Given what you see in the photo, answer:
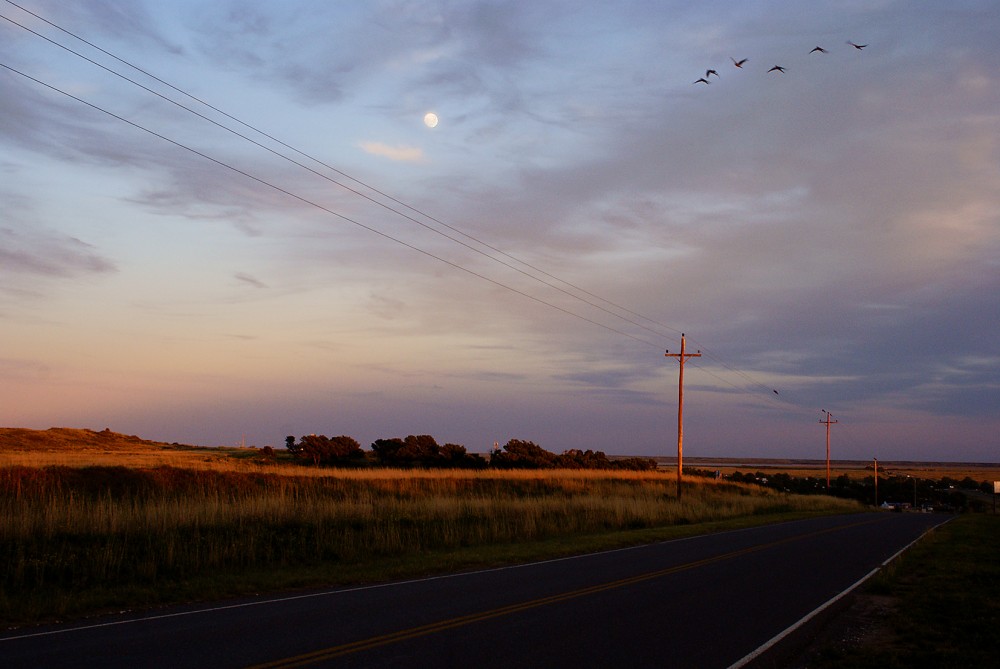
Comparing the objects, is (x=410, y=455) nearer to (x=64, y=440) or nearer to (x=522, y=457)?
(x=522, y=457)

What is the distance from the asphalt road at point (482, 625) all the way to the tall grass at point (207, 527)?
282 centimetres

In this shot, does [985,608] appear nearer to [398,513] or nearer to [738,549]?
[738,549]

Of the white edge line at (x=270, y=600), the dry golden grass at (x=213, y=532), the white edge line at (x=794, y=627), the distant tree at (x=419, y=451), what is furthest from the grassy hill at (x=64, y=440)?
the white edge line at (x=794, y=627)

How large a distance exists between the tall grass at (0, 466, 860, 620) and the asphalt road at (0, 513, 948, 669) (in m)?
2.82

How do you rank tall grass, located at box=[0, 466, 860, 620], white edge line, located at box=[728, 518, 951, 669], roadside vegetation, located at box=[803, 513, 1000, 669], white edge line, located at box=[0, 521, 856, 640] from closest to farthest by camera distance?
white edge line, located at box=[728, 518, 951, 669] < roadside vegetation, located at box=[803, 513, 1000, 669] < white edge line, located at box=[0, 521, 856, 640] < tall grass, located at box=[0, 466, 860, 620]

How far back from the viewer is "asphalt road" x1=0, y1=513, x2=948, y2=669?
8.41 m

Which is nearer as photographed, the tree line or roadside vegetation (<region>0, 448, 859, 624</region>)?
roadside vegetation (<region>0, 448, 859, 624</region>)

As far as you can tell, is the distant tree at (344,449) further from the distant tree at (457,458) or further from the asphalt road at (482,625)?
the asphalt road at (482,625)

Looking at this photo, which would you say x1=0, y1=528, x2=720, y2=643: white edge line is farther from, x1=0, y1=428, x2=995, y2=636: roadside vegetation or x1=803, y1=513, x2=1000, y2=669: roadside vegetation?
x1=803, y1=513, x2=1000, y2=669: roadside vegetation

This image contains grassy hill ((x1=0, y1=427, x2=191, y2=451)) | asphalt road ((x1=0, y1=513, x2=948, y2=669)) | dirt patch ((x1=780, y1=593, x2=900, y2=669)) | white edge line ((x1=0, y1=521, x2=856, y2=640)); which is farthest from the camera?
grassy hill ((x1=0, y1=427, x2=191, y2=451))

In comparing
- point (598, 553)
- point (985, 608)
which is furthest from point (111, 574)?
point (985, 608)

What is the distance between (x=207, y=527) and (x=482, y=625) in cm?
1058

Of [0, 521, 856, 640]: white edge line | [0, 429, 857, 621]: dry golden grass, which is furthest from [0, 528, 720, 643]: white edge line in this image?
[0, 429, 857, 621]: dry golden grass

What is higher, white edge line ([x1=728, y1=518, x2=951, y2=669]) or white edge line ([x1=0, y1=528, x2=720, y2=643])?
white edge line ([x1=728, y1=518, x2=951, y2=669])
